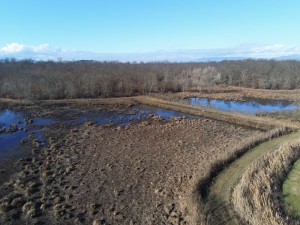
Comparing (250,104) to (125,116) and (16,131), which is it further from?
(16,131)

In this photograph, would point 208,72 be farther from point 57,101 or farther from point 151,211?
point 151,211

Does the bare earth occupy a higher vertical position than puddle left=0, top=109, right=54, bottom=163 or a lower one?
lower

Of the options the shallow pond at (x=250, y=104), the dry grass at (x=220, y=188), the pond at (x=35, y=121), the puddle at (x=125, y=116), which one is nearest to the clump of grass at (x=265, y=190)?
the dry grass at (x=220, y=188)

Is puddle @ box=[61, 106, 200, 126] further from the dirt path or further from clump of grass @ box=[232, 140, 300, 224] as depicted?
clump of grass @ box=[232, 140, 300, 224]

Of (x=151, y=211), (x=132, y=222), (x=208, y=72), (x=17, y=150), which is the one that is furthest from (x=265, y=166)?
(x=208, y=72)

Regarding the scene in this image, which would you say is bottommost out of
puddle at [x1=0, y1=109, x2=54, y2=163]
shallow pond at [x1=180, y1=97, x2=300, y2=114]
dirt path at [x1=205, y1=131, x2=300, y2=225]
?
shallow pond at [x1=180, y1=97, x2=300, y2=114]

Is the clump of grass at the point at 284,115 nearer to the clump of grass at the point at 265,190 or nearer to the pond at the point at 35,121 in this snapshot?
the pond at the point at 35,121

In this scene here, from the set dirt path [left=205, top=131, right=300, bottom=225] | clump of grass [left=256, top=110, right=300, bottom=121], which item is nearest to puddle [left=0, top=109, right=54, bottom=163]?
dirt path [left=205, top=131, right=300, bottom=225]
